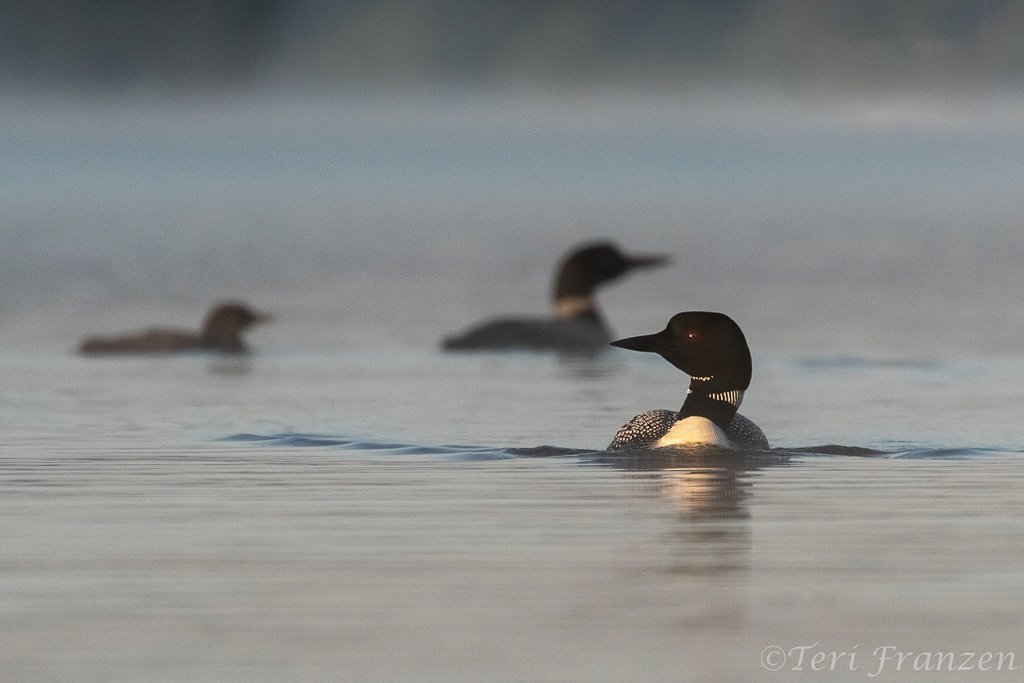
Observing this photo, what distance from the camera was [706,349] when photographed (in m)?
11.0

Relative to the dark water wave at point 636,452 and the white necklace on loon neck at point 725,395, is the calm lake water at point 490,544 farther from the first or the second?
the white necklace on loon neck at point 725,395

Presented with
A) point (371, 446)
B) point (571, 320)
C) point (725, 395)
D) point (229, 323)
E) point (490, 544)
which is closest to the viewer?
point (490, 544)

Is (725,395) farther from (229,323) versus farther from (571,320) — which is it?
(229,323)

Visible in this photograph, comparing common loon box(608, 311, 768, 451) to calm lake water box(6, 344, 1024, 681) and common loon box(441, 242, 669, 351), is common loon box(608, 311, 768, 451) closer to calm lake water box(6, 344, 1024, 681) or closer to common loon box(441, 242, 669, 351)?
calm lake water box(6, 344, 1024, 681)

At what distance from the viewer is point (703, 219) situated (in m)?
59.8

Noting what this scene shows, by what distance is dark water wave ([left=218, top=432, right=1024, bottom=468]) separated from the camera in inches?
415

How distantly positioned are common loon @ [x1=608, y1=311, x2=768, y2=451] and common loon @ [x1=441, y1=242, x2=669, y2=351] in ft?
23.3

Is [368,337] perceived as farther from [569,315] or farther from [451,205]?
[451,205]

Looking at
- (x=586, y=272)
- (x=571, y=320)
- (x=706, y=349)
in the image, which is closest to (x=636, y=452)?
(x=706, y=349)

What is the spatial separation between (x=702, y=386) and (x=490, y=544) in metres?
3.10

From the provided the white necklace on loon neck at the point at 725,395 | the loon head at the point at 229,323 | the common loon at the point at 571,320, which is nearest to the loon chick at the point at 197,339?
the loon head at the point at 229,323

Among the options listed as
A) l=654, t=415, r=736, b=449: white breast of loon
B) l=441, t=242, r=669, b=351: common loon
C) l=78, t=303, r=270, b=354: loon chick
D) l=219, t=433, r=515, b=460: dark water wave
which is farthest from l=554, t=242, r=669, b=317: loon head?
l=654, t=415, r=736, b=449: white breast of loon

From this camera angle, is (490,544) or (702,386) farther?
(702,386)

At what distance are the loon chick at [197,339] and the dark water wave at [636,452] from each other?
614 centimetres
